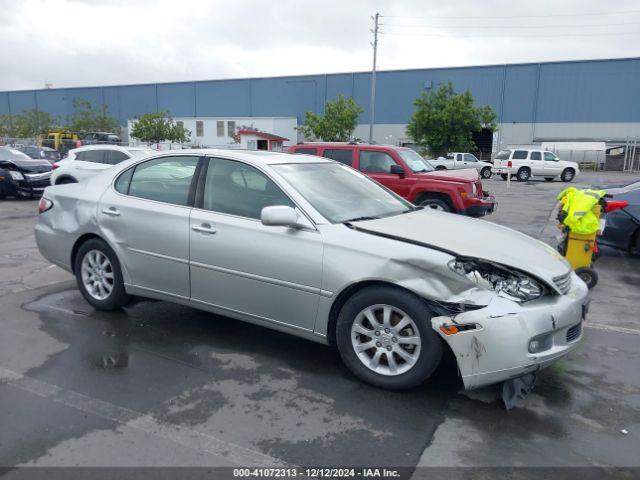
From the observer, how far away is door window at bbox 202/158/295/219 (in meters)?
4.25

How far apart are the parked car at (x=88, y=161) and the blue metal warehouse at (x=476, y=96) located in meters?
41.5

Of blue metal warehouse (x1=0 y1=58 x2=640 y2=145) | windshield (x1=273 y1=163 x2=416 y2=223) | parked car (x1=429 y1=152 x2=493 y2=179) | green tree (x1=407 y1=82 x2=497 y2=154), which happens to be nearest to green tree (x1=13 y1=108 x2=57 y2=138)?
blue metal warehouse (x1=0 y1=58 x2=640 y2=145)

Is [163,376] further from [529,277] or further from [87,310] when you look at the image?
[529,277]

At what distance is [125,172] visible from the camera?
5141 mm

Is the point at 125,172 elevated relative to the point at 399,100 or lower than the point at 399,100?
lower

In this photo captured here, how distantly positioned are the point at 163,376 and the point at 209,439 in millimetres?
970

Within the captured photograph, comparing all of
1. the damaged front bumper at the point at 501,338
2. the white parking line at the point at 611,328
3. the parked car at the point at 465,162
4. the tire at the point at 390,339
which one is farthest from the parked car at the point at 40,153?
the parked car at the point at 465,162

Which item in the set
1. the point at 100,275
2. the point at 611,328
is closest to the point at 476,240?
the point at 611,328

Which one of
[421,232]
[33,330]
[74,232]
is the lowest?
[33,330]

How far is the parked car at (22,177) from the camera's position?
15.0m

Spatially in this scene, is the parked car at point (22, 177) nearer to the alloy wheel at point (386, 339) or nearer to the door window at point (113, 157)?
the door window at point (113, 157)

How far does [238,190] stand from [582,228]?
4.44 metres

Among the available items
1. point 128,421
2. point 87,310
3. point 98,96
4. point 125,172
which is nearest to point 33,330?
point 87,310

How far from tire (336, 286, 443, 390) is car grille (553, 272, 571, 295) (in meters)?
0.95
